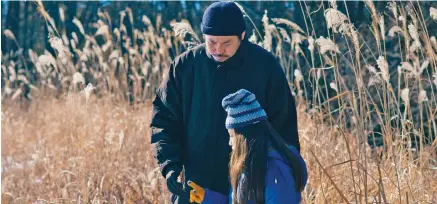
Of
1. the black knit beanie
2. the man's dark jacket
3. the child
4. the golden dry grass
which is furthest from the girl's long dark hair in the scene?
the black knit beanie

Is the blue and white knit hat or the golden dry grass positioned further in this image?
the golden dry grass

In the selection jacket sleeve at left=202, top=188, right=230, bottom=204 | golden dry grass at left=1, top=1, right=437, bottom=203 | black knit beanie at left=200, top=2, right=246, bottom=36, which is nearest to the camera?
black knit beanie at left=200, top=2, right=246, bottom=36

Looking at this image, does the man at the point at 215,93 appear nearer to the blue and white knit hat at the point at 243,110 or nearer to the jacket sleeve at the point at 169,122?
the jacket sleeve at the point at 169,122

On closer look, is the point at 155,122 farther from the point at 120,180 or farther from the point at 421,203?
the point at 120,180

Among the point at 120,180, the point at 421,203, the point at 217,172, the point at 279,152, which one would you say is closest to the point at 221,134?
the point at 217,172

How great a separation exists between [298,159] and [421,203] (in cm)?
82

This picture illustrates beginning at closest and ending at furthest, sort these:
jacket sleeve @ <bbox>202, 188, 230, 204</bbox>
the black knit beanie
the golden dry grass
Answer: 1. the black knit beanie
2. jacket sleeve @ <bbox>202, 188, 230, 204</bbox>
3. the golden dry grass

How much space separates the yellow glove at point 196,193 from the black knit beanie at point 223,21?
0.55 m

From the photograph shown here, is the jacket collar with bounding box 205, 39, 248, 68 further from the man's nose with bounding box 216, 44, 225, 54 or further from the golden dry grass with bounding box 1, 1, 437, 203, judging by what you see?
the golden dry grass with bounding box 1, 1, 437, 203

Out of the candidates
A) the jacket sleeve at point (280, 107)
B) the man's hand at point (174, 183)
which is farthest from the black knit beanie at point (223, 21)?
the man's hand at point (174, 183)

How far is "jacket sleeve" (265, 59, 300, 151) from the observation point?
8.62 feet

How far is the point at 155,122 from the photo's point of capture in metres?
2.80

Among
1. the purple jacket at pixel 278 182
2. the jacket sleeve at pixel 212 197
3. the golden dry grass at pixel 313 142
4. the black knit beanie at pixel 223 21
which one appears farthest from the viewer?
the golden dry grass at pixel 313 142

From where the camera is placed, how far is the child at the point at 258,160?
2.35 metres
